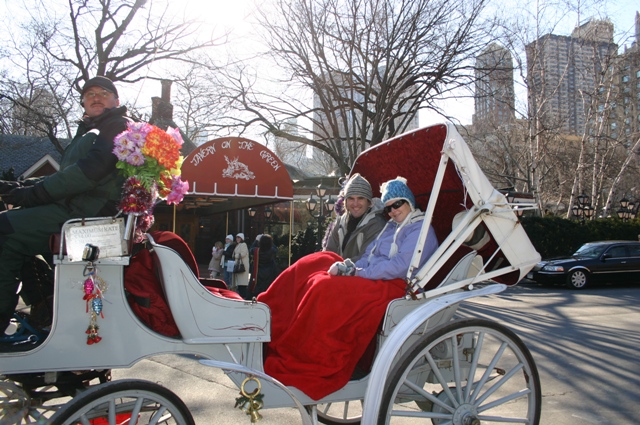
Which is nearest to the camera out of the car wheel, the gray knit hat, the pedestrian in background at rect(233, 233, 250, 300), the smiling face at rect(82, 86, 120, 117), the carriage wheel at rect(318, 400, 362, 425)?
the smiling face at rect(82, 86, 120, 117)

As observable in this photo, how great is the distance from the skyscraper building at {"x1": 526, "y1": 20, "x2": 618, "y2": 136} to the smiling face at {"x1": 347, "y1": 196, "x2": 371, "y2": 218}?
65.6 ft

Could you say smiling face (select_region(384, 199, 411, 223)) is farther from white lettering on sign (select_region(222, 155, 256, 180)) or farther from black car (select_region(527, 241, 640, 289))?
black car (select_region(527, 241, 640, 289))

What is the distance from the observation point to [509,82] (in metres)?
20.1

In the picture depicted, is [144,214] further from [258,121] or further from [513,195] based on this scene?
[258,121]

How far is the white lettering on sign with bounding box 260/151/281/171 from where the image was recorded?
1359 cm

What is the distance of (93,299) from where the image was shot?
2.61 metres

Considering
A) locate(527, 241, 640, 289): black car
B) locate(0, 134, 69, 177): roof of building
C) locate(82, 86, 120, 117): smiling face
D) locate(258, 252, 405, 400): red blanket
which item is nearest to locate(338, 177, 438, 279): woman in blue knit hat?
locate(258, 252, 405, 400): red blanket

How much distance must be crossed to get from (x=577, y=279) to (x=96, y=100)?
1728 centimetres

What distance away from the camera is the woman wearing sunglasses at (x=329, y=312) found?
307cm

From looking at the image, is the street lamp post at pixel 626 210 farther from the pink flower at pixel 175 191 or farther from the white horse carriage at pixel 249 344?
the pink flower at pixel 175 191

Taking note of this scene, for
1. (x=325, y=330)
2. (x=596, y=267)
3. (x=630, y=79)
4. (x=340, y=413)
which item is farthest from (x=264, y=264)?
(x=630, y=79)

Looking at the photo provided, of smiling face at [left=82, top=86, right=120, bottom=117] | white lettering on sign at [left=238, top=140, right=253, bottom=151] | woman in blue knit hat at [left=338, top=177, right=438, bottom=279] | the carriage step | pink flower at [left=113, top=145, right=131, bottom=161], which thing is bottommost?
the carriage step

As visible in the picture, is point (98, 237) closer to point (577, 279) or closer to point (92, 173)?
point (92, 173)

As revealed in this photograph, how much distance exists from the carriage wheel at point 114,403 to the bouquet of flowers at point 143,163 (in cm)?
90
